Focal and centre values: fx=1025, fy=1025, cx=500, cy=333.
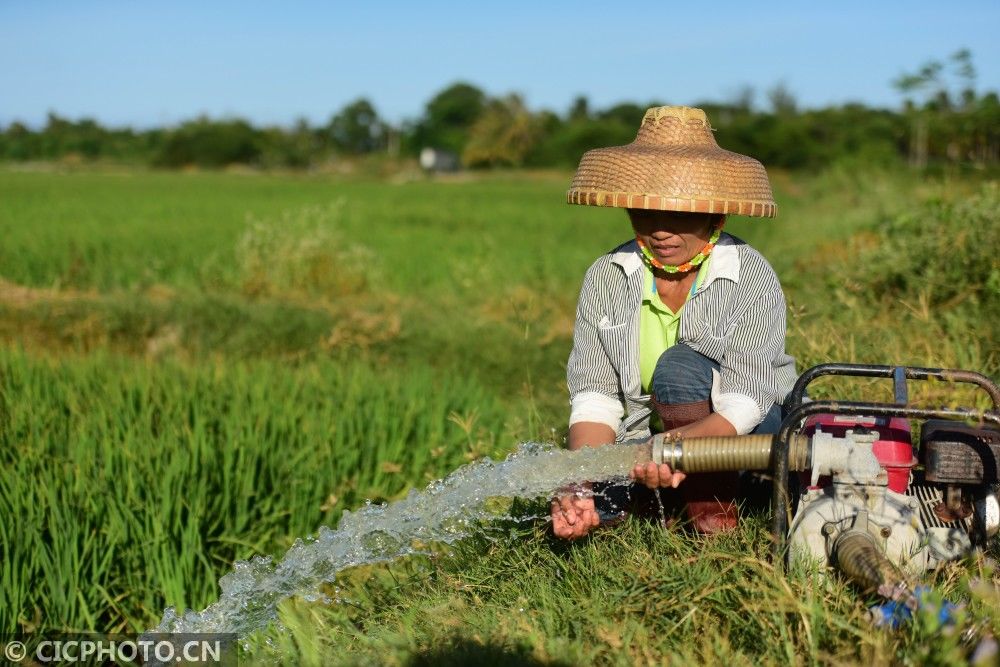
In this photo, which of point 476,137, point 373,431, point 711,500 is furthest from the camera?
point 476,137

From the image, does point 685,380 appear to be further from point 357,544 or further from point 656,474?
point 357,544

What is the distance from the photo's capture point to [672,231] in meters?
2.34

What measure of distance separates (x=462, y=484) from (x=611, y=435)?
1.32 feet

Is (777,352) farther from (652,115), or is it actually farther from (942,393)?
(942,393)

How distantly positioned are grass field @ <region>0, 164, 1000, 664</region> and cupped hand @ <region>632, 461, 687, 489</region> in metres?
0.21

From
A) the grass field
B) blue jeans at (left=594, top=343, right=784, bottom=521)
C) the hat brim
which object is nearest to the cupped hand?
the grass field

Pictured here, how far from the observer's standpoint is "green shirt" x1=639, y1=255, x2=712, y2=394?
2529 mm

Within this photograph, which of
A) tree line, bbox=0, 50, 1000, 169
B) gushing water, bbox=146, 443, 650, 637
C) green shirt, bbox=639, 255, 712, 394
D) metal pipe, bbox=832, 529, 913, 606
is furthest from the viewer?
tree line, bbox=0, 50, 1000, 169

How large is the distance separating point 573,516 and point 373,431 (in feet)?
7.49

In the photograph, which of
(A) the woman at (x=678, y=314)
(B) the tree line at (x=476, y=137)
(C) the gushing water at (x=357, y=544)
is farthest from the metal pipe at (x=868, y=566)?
(B) the tree line at (x=476, y=137)

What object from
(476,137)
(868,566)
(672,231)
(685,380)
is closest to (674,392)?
(685,380)

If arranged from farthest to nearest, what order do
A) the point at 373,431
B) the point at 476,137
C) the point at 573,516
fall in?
the point at 476,137
the point at 373,431
the point at 573,516

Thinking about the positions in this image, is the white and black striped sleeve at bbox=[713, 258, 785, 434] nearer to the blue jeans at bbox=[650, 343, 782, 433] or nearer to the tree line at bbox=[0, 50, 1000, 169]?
the blue jeans at bbox=[650, 343, 782, 433]

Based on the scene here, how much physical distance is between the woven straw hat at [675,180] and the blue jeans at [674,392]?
0.38m
